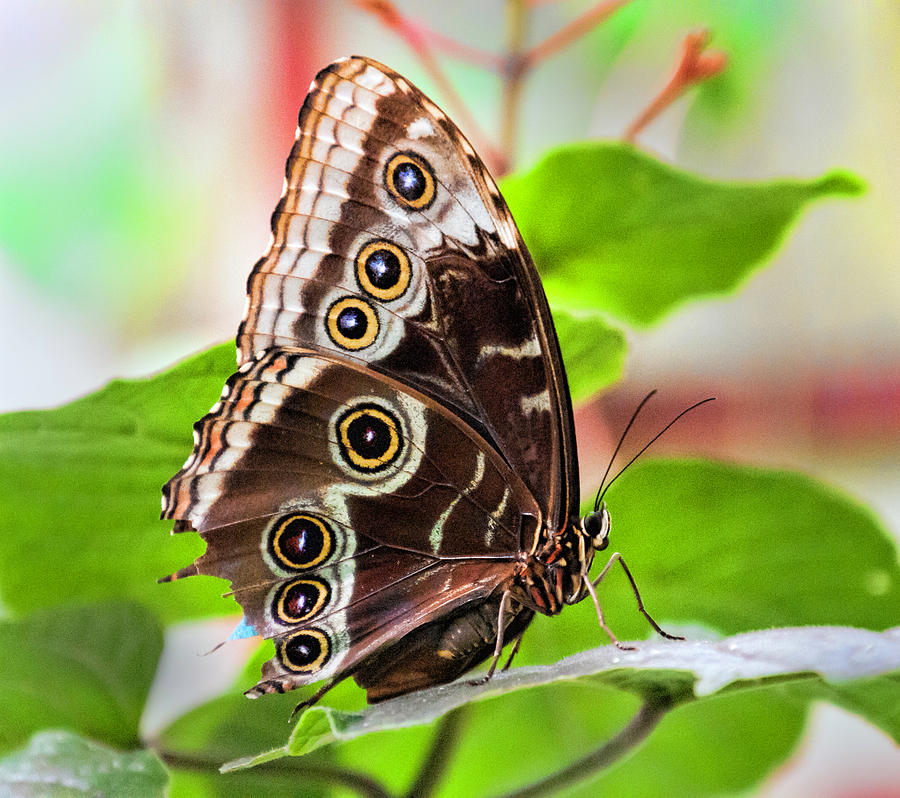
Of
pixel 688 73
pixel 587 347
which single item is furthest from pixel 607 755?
pixel 688 73

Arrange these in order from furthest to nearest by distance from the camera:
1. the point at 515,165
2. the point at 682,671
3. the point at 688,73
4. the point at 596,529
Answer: the point at 515,165
the point at 688,73
the point at 596,529
the point at 682,671

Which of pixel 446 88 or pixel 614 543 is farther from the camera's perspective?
pixel 446 88

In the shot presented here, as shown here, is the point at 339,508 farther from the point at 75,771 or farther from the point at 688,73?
the point at 688,73

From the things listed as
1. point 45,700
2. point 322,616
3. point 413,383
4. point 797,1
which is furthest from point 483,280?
point 797,1

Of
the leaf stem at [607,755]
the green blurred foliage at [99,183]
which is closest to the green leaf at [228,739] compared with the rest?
the leaf stem at [607,755]

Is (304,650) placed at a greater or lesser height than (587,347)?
lesser

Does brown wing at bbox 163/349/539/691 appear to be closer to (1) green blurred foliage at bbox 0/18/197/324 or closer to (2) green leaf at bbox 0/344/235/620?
(2) green leaf at bbox 0/344/235/620

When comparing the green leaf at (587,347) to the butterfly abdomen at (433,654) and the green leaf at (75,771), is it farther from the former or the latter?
the green leaf at (75,771)
